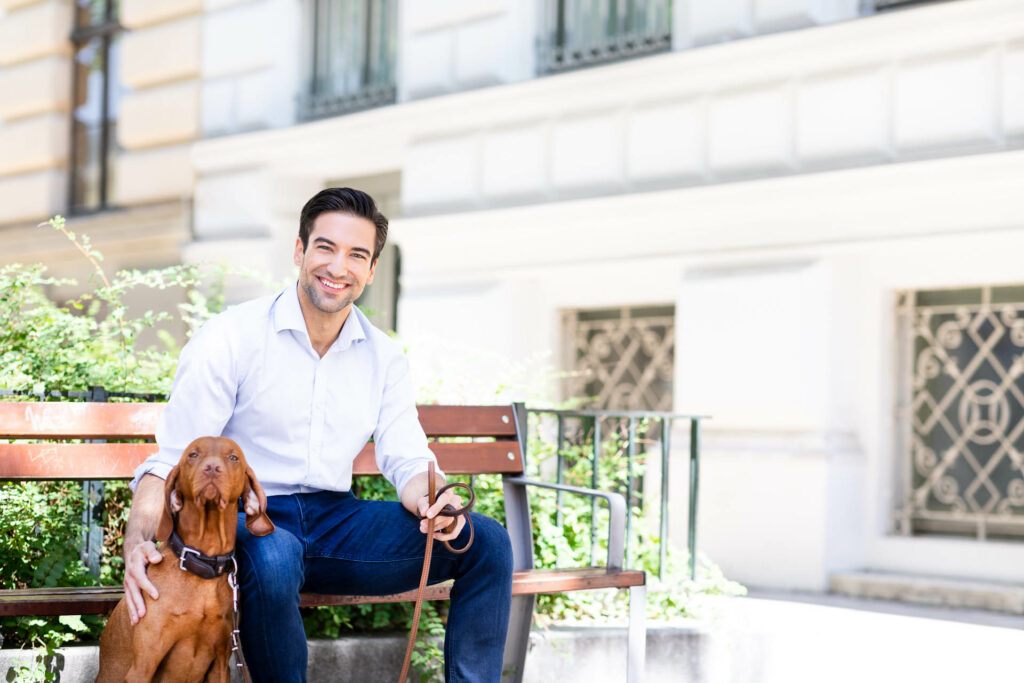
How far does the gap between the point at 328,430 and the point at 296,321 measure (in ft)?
1.05

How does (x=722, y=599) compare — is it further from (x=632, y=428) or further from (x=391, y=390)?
(x=391, y=390)

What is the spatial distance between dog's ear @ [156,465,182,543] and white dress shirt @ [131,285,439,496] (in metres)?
0.25

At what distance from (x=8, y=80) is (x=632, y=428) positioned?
33.8 ft

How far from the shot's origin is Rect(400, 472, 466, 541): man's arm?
3.32m

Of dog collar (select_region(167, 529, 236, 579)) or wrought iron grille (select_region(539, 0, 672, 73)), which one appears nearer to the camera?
dog collar (select_region(167, 529, 236, 579))

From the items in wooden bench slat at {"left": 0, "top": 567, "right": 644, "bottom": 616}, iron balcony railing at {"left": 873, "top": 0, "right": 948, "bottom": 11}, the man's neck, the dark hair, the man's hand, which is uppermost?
iron balcony railing at {"left": 873, "top": 0, "right": 948, "bottom": 11}

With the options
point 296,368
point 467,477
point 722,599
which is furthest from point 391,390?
point 722,599

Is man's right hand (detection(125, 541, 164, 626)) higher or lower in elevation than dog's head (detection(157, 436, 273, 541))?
lower

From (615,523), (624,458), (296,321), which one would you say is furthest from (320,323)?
(624,458)

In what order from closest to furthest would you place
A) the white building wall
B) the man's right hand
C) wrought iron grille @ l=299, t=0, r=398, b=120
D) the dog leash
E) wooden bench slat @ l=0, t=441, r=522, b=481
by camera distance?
the man's right hand, the dog leash, wooden bench slat @ l=0, t=441, r=522, b=481, the white building wall, wrought iron grille @ l=299, t=0, r=398, b=120

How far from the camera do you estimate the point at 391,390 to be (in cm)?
372

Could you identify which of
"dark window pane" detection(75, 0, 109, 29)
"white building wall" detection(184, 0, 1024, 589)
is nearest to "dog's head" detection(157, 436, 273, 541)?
"white building wall" detection(184, 0, 1024, 589)

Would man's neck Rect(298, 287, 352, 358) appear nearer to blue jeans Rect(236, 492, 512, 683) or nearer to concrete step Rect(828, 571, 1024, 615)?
blue jeans Rect(236, 492, 512, 683)

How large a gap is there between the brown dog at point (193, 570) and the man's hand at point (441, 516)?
1.69 ft
